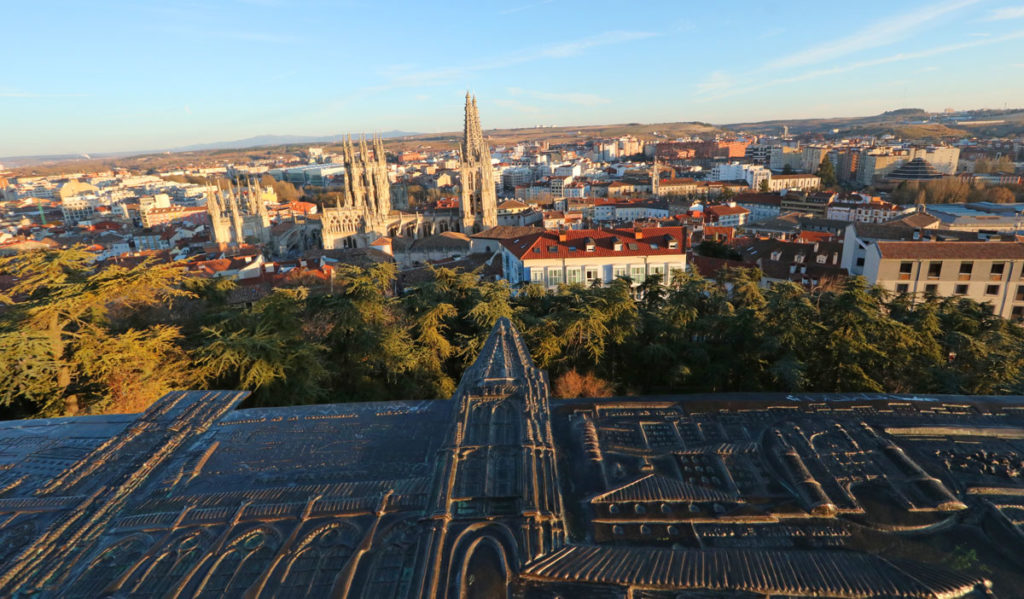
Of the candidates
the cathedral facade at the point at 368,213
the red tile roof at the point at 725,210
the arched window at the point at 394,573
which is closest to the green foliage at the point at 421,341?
the arched window at the point at 394,573

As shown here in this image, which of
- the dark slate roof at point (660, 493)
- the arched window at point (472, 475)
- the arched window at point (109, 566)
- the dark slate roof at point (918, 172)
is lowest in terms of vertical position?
the dark slate roof at point (918, 172)

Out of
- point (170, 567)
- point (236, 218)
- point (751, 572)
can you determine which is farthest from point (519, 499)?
point (236, 218)

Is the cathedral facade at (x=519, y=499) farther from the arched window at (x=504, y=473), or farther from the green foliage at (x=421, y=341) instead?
the green foliage at (x=421, y=341)

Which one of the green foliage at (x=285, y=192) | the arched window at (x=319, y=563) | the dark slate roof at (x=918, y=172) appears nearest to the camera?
the arched window at (x=319, y=563)

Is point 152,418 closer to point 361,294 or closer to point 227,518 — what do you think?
point 227,518

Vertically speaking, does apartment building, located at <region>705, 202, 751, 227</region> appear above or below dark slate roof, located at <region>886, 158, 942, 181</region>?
below

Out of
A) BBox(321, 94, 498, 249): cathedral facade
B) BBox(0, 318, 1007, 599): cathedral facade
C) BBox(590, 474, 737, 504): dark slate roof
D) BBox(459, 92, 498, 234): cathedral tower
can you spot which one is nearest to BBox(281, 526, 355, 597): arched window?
BBox(0, 318, 1007, 599): cathedral facade

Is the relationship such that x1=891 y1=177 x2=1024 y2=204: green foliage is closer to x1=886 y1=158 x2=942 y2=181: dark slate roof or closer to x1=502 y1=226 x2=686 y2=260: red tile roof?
x1=886 y1=158 x2=942 y2=181: dark slate roof
